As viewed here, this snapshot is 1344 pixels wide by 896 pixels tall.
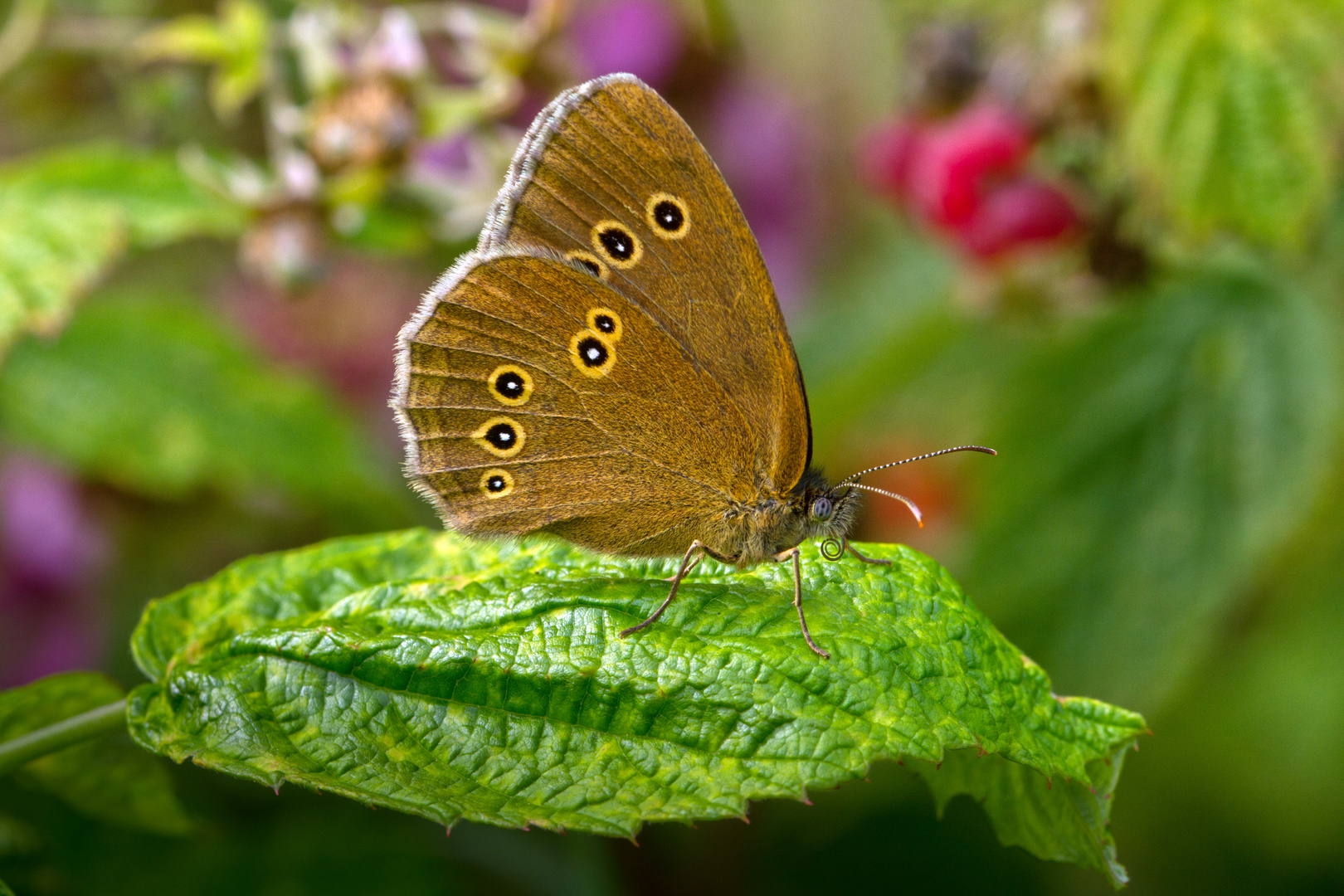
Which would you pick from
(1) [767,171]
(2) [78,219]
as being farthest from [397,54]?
(1) [767,171]

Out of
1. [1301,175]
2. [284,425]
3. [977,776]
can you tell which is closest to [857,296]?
[1301,175]

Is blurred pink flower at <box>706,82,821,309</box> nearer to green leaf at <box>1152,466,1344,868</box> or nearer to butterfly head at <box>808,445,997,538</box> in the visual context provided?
green leaf at <box>1152,466,1344,868</box>

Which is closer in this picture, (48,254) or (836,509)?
(836,509)

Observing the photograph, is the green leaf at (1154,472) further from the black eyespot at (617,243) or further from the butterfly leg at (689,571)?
the black eyespot at (617,243)

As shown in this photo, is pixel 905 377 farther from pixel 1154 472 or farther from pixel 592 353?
pixel 592 353

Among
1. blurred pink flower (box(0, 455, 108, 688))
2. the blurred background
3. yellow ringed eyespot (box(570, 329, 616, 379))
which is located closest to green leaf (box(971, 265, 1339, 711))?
the blurred background

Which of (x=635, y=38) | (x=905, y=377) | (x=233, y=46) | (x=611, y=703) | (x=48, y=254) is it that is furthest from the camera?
(x=635, y=38)
